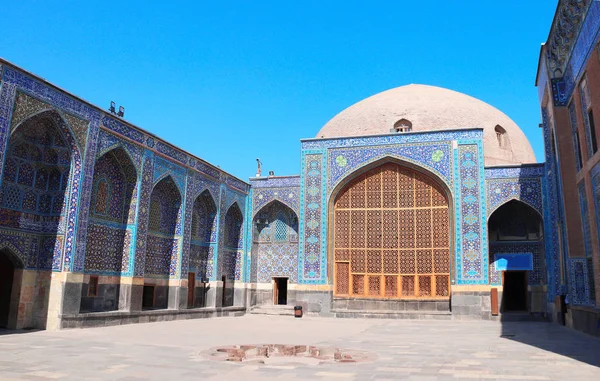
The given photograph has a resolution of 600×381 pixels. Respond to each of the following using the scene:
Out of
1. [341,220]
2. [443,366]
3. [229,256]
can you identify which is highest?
[341,220]

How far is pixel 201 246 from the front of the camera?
1830cm

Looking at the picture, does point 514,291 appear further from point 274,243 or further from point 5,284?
point 5,284

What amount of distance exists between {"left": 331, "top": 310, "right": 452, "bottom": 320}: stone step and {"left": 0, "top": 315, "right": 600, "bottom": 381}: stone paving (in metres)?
5.82

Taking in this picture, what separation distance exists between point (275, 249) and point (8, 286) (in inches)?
420

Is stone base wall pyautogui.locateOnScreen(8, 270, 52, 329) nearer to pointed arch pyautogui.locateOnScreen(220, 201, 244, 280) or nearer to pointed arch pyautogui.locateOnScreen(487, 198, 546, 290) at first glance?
pointed arch pyautogui.locateOnScreen(220, 201, 244, 280)

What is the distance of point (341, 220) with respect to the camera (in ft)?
64.5

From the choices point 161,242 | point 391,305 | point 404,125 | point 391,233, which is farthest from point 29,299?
point 404,125

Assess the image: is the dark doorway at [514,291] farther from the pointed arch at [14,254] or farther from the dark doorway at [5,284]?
the dark doorway at [5,284]

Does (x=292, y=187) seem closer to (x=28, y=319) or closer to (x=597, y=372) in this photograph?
(x=28, y=319)

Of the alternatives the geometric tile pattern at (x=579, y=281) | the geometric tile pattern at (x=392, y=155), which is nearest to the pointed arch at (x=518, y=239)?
the geometric tile pattern at (x=392, y=155)

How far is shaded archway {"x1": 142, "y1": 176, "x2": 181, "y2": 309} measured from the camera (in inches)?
614

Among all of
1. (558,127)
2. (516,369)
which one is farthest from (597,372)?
(558,127)

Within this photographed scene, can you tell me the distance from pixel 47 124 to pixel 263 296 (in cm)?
1141

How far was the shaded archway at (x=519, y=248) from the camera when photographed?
60.7ft
